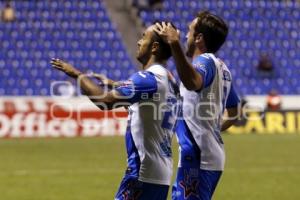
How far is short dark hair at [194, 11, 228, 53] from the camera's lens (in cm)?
568

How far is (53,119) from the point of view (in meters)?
20.8

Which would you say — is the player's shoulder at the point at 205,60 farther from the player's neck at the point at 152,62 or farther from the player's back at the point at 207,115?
the player's neck at the point at 152,62

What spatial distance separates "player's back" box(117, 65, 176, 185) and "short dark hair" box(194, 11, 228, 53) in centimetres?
48

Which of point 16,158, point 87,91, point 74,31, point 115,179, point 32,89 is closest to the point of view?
point 87,91

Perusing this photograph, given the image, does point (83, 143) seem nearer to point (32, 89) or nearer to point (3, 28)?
point (32, 89)

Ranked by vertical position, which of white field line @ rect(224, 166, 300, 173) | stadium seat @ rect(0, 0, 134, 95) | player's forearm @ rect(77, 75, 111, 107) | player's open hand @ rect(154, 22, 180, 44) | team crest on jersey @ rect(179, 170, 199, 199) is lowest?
white field line @ rect(224, 166, 300, 173)

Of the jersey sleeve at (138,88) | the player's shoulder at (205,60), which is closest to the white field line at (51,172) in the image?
the player's shoulder at (205,60)

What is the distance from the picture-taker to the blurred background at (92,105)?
1296 centimetres

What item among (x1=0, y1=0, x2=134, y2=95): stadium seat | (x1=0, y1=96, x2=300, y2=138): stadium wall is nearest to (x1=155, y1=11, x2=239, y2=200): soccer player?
(x1=0, y1=96, x2=300, y2=138): stadium wall

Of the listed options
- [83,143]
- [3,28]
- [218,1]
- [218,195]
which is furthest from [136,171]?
[218,1]

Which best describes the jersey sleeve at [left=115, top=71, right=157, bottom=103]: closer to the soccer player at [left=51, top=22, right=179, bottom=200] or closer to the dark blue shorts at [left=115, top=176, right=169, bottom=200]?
the soccer player at [left=51, top=22, right=179, bottom=200]

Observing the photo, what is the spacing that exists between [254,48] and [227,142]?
29.0 ft

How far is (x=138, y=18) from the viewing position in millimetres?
27656

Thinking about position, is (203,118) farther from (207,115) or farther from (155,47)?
(155,47)
